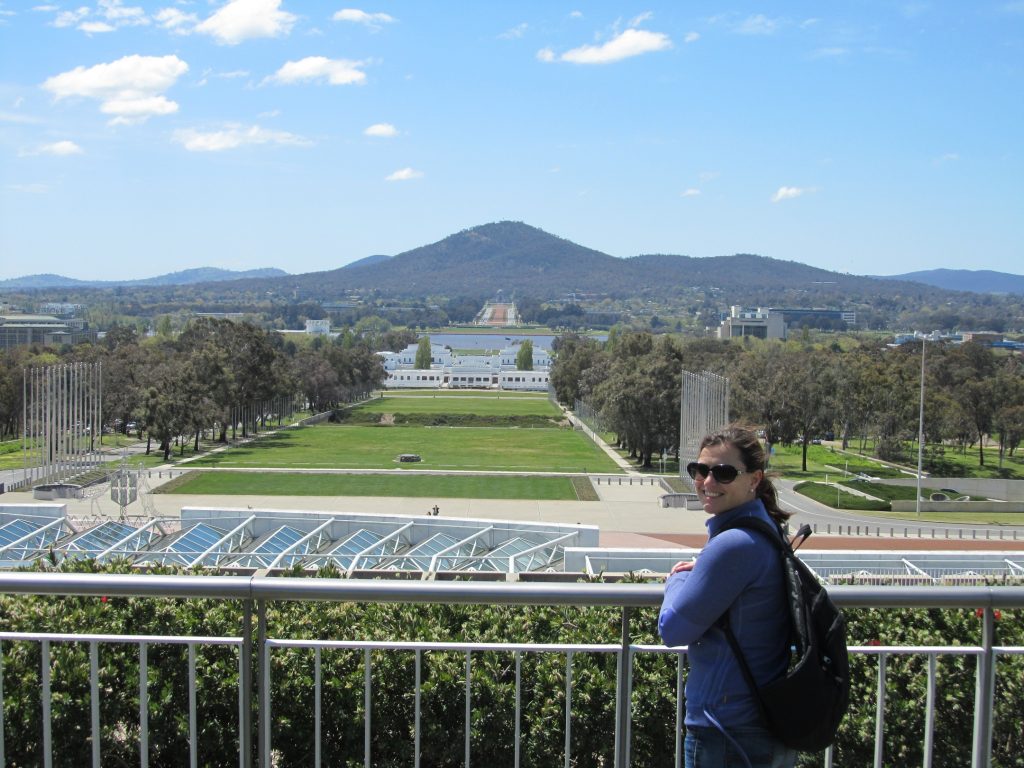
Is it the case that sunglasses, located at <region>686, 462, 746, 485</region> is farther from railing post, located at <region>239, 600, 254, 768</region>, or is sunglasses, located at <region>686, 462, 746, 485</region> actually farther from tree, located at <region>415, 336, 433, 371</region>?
tree, located at <region>415, 336, 433, 371</region>

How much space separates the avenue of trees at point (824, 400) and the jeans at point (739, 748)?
52.7 m

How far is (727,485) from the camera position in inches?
143

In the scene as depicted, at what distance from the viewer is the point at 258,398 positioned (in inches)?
2771

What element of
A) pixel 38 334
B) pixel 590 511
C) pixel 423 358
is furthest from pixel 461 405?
pixel 38 334

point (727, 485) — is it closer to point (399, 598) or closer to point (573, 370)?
point (399, 598)

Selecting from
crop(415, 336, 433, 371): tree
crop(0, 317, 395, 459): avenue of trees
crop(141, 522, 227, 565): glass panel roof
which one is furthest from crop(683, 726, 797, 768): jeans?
crop(415, 336, 433, 371): tree

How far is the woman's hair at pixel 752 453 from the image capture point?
370 cm

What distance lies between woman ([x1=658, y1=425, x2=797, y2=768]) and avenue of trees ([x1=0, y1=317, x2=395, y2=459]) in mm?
56277

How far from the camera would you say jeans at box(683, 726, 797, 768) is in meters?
3.46

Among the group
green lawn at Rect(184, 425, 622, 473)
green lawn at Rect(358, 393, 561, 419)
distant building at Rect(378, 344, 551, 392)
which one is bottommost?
green lawn at Rect(184, 425, 622, 473)

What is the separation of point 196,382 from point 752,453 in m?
59.7

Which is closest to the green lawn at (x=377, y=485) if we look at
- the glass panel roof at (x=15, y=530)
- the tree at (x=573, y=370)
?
the glass panel roof at (x=15, y=530)

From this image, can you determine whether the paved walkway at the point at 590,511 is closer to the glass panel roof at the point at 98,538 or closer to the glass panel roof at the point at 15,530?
the glass panel roof at the point at 15,530

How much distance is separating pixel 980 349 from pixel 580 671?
91914 mm
